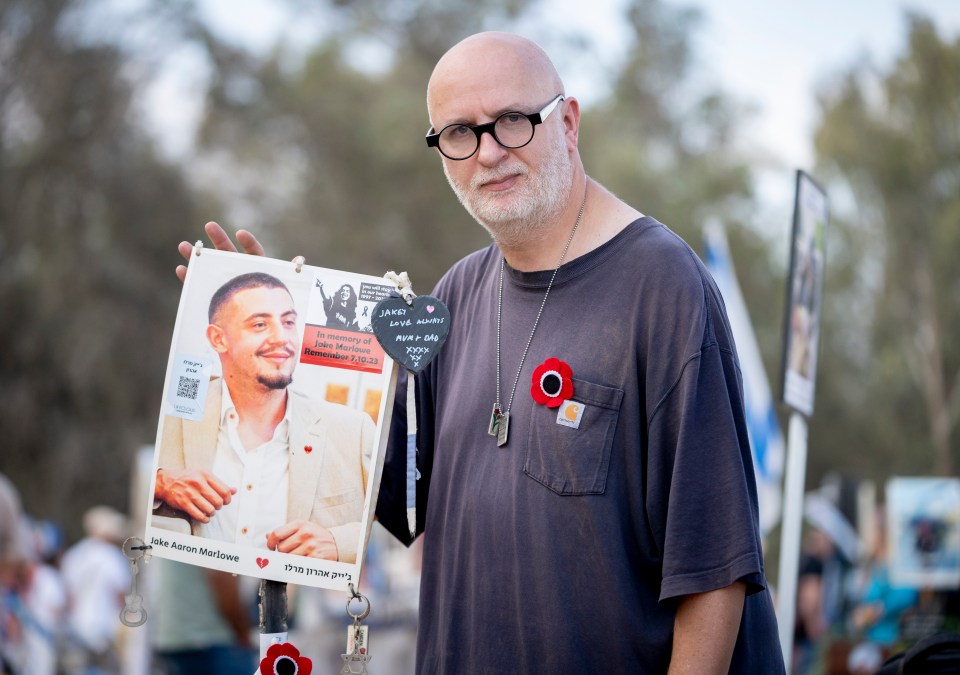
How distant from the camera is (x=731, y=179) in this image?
75.9ft

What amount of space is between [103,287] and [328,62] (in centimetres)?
754

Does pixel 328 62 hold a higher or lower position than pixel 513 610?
higher

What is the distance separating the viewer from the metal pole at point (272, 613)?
210 cm

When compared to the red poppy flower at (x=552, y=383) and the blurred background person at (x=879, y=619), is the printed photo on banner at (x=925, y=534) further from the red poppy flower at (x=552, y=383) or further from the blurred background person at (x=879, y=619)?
the red poppy flower at (x=552, y=383)

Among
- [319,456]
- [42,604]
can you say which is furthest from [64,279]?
[319,456]

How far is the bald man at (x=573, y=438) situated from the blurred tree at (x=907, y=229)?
73.8 feet

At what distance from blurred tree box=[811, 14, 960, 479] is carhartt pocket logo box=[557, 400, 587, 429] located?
892 inches

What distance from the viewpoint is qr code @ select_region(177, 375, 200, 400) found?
2.17 metres

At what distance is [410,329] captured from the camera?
2133mm

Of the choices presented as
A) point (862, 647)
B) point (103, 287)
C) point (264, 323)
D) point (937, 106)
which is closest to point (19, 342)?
point (103, 287)

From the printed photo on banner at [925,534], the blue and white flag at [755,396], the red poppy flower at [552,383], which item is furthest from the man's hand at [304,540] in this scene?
the printed photo on banner at [925,534]

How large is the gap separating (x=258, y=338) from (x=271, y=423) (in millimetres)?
187

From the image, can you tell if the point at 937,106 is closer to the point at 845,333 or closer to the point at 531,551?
the point at 845,333

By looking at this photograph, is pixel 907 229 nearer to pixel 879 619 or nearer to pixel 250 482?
pixel 879 619
